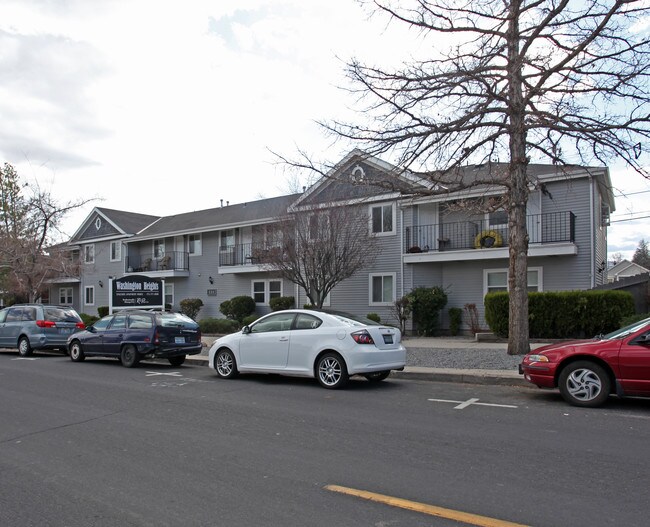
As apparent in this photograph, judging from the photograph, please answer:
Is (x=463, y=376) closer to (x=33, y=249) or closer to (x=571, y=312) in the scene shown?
(x=571, y=312)

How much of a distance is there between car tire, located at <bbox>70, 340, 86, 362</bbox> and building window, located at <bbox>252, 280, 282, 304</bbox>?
12.4 metres

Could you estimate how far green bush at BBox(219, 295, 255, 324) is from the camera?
27109mm

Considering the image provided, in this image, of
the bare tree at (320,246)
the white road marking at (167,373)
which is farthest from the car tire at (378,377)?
the bare tree at (320,246)

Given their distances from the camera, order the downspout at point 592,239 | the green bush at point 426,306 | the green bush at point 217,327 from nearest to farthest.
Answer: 1. the downspout at point 592,239
2. the green bush at point 426,306
3. the green bush at point 217,327

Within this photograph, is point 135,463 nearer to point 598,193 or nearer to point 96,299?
point 598,193

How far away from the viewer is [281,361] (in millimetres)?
10781

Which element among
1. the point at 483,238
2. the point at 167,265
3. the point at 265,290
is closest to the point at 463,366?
the point at 483,238

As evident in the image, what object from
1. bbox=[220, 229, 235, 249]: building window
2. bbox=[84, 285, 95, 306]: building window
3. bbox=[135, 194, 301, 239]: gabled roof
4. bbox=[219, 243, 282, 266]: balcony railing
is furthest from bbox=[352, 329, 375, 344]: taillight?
bbox=[84, 285, 95, 306]: building window

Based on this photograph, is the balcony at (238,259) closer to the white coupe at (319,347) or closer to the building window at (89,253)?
the building window at (89,253)

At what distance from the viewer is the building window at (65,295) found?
4112cm

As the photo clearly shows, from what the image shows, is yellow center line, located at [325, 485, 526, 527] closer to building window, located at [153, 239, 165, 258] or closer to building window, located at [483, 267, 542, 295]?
building window, located at [483, 267, 542, 295]

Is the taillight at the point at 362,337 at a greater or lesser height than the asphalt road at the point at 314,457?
greater

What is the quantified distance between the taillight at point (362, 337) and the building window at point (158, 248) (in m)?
25.6

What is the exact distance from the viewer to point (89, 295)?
38.6 meters
